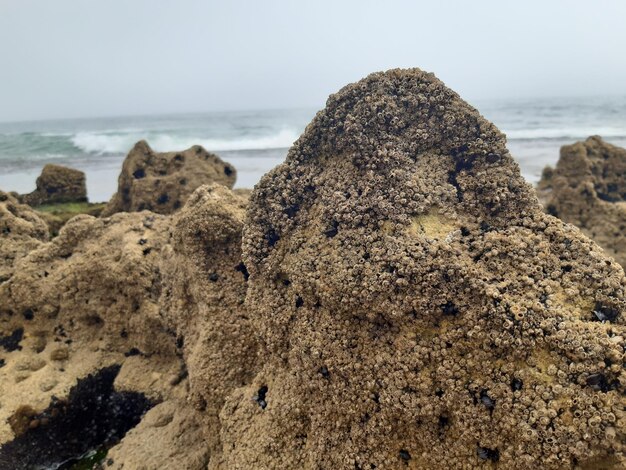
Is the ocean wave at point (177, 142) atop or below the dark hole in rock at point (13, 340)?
atop

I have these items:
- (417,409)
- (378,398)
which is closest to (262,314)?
(378,398)

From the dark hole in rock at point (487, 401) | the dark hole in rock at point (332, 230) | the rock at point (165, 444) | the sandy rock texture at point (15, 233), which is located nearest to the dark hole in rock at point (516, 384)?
the dark hole in rock at point (487, 401)

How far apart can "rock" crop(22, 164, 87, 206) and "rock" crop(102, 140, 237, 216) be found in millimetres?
3478

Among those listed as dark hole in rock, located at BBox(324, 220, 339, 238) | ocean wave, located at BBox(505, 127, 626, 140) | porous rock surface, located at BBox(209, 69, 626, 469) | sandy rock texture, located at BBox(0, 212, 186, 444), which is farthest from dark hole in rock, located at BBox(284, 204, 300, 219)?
ocean wave, located at BBox(505, 127, 626, 140)

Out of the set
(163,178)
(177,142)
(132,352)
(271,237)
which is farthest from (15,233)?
(177,142)

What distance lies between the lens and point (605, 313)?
2.69 meters

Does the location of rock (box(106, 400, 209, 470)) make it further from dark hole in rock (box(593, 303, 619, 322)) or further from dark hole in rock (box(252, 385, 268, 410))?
dark hole in rock (box(593, 303, 619, 322))

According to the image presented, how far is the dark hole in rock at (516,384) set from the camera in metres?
2.57

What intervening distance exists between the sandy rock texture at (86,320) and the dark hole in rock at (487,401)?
127 inches

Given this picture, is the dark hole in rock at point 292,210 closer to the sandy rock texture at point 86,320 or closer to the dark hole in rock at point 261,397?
the dark hole in rock at point 261,397

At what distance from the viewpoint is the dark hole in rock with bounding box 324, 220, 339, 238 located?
10.8 ft

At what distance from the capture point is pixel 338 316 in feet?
10.3

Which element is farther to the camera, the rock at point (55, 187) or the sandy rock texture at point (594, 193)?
the rock at point (55, 187)

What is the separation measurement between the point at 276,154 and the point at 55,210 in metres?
27.8
